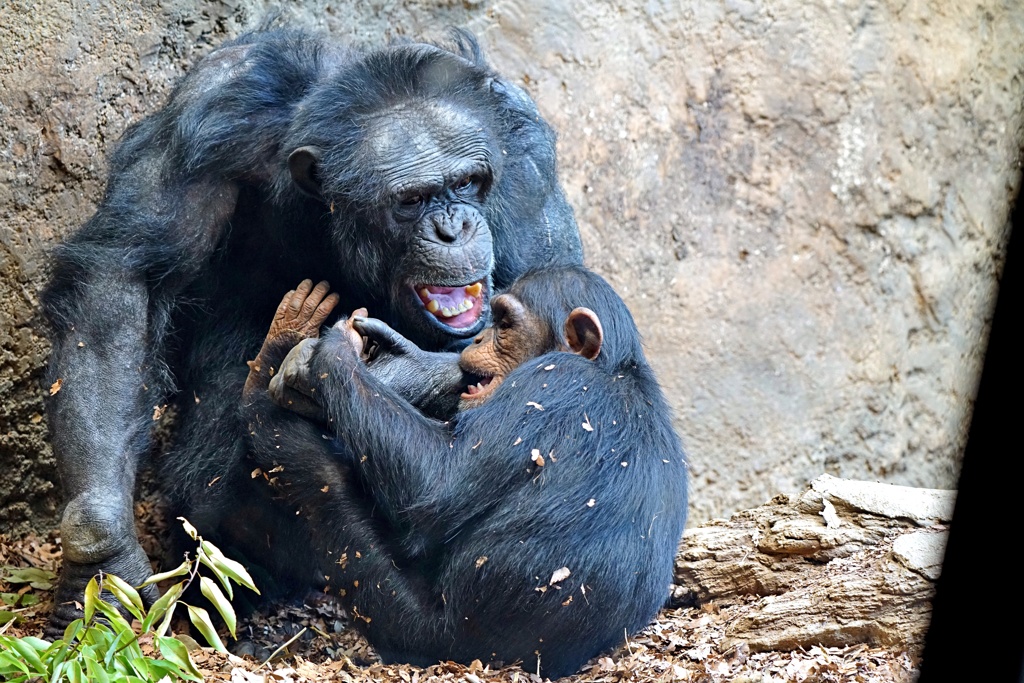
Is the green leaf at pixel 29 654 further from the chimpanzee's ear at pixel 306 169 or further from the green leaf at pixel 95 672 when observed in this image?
the chimpanzee's ear at pixel 306 169

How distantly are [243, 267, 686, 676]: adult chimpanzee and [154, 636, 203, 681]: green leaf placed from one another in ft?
3.60

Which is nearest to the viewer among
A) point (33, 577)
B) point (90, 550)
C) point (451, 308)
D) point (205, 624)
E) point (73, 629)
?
point (73, 629)

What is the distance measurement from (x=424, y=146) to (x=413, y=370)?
998 millimetres

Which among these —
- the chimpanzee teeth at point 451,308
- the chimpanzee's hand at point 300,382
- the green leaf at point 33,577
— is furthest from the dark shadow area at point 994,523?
the green leaf at point 33,577

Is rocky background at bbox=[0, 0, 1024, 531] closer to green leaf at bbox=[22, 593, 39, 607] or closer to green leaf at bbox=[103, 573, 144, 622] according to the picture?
green leaf at bbox=[22, 593, 39, 607]

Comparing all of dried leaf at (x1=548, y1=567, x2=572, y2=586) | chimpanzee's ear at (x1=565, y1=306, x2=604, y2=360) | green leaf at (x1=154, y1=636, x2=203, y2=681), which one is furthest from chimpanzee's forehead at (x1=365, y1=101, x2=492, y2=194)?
green leaf at (x1=154, y1=636, x2=203, y2=681)

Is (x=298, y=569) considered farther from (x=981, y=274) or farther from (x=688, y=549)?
(x=981, y=274)

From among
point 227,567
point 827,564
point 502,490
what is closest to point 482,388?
point 502,490

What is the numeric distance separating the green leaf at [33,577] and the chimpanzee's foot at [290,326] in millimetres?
1453

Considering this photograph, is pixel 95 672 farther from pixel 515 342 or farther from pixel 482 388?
pixel 515 342

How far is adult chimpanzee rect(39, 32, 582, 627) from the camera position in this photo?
472 cm

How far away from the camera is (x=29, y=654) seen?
324 cm

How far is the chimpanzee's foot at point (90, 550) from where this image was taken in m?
4.46

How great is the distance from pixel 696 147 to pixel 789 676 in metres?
4.45
